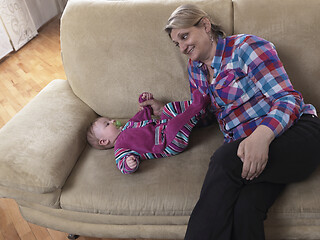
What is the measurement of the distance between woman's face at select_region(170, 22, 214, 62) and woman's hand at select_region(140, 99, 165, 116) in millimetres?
341

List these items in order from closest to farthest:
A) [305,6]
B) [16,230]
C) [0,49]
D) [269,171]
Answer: [269,171]
[305,6]
[16,230]
[0,49]

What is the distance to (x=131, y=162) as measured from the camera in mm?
1330

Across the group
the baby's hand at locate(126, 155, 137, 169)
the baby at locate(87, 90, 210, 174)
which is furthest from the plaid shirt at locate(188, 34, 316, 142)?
the baby's hand at locate(126, 155, 137, 169)

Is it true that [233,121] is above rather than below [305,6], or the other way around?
below

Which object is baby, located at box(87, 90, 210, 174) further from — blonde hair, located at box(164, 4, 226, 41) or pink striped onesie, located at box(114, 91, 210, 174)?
blonde hair, located at box(164, 4, 226, 41)

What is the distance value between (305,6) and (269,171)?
83 centimetres

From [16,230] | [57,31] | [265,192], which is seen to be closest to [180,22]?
[265,192]

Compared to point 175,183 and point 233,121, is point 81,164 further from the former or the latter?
point 233,121

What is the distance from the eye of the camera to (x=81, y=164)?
1.48 meters

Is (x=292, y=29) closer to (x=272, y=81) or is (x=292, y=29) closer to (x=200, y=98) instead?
(x=272, y=81)

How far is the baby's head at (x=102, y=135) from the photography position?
1538 mm

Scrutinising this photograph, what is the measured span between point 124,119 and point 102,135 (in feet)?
0.71

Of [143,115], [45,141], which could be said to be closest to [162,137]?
[143,115]

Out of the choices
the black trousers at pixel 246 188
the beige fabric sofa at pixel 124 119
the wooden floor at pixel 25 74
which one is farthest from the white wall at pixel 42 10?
the black trousers at pixel 246 188
